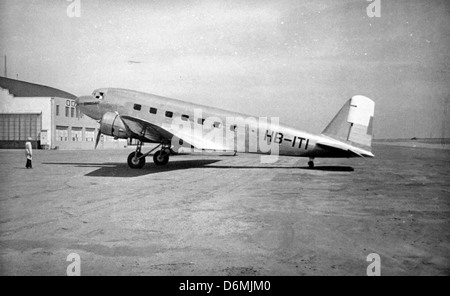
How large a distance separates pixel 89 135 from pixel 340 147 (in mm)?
51817

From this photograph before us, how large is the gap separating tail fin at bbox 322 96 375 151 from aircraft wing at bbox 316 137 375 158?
245 mm

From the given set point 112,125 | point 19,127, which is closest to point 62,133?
point 19,127

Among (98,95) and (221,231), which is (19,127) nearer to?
(98,95)

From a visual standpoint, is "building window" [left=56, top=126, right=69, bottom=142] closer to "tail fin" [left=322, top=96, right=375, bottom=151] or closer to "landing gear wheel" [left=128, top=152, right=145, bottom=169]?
"landing gear wheel" [left=128, top=152, right=145, bottom=169]

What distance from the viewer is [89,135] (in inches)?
2270

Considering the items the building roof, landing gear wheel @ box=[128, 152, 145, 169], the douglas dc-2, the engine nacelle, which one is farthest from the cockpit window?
the building roof

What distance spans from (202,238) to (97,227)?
79.5 inches

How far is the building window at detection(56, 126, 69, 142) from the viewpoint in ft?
165

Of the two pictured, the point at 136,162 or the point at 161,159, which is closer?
the point at 136,162

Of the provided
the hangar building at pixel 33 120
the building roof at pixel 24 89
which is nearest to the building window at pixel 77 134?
the hangar building at pixel 33 120

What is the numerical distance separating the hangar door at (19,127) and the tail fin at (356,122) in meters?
46.4

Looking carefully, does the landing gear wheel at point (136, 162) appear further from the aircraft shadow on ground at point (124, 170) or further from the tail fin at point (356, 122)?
the tail fin at point (356, 122)
